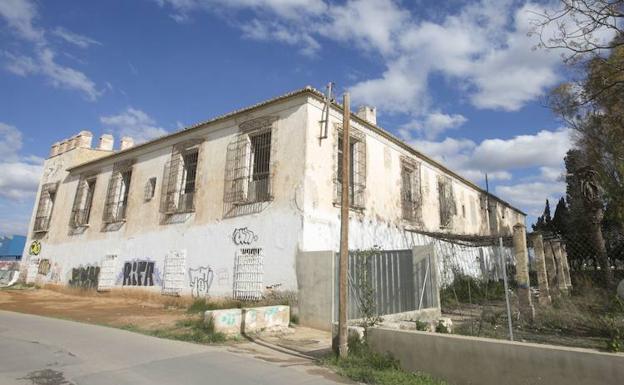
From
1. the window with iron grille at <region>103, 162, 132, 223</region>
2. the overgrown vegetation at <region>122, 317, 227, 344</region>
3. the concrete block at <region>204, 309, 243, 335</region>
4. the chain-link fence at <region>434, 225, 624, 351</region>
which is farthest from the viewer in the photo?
the window with iron grille at <region>103, 162, 132, 223</region>

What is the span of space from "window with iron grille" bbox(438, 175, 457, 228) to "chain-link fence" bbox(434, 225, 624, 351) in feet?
4.38

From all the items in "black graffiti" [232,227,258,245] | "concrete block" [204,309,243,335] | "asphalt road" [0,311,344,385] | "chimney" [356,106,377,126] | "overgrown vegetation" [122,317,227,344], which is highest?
"chimney" [356,106,377,126]

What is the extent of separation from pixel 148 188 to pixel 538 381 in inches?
634

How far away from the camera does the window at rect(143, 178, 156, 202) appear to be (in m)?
17.1

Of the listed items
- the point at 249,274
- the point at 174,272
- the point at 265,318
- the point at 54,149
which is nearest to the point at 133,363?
the point at 265,318

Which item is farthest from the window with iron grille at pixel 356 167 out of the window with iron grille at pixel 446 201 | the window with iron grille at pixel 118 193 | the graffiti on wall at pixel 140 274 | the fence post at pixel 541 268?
the window with iron grille at pixel 118 193

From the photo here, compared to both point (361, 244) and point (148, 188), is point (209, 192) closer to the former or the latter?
point (148, 188)

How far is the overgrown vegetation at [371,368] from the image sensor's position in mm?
5559

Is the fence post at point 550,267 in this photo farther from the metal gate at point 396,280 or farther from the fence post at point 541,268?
the metal gate at point 396,280

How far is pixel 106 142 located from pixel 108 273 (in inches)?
397

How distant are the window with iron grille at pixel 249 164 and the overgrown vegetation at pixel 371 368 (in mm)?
7148

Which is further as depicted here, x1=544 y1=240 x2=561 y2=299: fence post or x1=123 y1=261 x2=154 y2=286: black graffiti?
x1=123 y1=261 x2=154 y2=286: black graffiti

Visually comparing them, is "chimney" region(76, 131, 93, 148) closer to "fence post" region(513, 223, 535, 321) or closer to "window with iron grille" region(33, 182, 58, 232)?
"window with iron grille" region(33, 182, 58, 232)

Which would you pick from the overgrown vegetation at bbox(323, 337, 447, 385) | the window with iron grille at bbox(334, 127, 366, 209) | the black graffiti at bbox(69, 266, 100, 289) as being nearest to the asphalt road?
the overgrown vegetation at bbox(323, 337, 447, 385)
